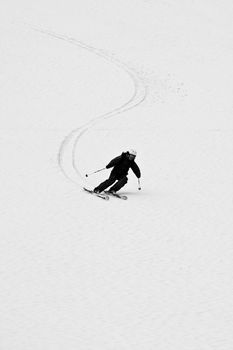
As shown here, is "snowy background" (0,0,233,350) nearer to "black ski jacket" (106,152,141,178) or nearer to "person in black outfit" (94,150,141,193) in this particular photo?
"person in black outfit" (94,150,141,193)

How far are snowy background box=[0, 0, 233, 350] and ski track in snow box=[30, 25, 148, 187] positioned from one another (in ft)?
0.29

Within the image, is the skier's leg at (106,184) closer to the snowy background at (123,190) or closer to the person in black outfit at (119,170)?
the person in black outfit at (119,170)

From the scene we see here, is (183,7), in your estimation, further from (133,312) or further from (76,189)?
(133,312)

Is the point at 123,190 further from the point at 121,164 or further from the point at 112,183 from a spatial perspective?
the point at 121,164

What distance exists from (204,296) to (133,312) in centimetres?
147

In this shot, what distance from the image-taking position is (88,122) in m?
21.5

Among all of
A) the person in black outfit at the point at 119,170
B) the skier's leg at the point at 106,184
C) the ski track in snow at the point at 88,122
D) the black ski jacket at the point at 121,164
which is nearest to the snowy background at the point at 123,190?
the ski track in snow at the point at 88,122

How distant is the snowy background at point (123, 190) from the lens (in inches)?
331

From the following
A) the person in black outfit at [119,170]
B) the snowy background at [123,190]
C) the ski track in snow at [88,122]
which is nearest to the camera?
the snowy background at [123,190]

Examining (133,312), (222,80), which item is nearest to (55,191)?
(133,312)

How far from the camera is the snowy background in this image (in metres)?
8.41

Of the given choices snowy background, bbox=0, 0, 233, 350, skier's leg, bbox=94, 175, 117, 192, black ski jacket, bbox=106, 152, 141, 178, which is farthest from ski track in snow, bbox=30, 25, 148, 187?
black ski jacket, bbox=106, 152, 141, 178

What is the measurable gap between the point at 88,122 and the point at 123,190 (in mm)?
7450

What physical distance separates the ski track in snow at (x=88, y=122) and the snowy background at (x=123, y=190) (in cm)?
9
